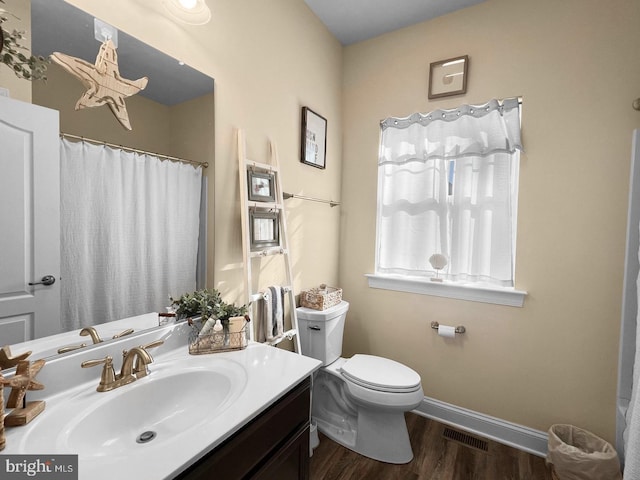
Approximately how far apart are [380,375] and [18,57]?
1.97 meters

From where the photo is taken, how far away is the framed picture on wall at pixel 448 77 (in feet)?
6.45

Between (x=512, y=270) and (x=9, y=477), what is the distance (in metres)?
2.23

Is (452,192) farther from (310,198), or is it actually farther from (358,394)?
(358,394)

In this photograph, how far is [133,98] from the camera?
3.62ft

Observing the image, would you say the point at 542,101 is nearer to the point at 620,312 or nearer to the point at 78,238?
the point at 620,312

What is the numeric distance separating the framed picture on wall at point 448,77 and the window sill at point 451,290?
1271mm

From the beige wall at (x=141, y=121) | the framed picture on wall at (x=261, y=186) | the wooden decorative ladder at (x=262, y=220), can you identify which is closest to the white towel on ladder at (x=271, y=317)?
the wooden decorative ladder at (x=262, y=220)

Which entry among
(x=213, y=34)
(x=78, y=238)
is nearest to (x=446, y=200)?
(x=213, y=34)

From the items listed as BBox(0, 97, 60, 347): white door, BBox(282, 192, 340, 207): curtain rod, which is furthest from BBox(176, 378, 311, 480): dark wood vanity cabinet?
BBox(282, 192, 340, 207): curtain rod

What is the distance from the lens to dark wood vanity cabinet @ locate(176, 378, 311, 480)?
738 millimetres

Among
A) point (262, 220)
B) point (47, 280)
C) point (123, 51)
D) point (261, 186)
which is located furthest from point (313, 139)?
point (47, 280)

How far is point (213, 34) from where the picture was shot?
1.39 metres

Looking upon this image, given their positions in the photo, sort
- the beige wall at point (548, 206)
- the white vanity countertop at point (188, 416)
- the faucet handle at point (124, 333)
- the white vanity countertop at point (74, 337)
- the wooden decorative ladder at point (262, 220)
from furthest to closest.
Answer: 1. the beige wall at point (548, 206)
2. the wooden decorative ladder at point (262, 220)
3. the faucet handle at point (124, 333)
4. the white vanity countertop at point (74, 337)
5. the white vanity countertop at point (188, 416)

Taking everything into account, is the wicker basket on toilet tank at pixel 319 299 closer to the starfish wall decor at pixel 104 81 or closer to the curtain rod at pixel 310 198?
the curtain rod at pixel 310 198
